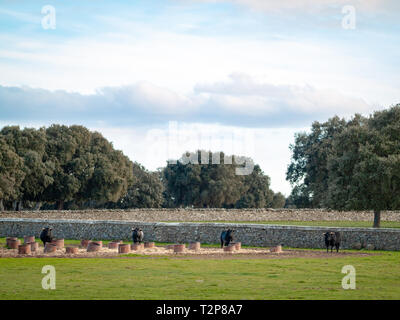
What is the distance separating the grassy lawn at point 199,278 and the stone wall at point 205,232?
576cm

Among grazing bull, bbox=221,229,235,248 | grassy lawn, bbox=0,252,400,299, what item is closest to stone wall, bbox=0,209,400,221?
grazing bull, bbox=221,229,235,248

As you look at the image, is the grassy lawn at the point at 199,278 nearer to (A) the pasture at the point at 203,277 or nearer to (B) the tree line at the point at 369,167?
(A) the pasture at the point at 203,277

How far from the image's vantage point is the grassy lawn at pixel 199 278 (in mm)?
19391

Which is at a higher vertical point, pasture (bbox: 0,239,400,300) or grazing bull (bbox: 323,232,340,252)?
grazing bull (bbox: 323,232,340,252)

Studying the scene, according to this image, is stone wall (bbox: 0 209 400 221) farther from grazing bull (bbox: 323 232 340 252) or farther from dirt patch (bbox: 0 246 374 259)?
grazing bull (bbox: 323 232 340 252)

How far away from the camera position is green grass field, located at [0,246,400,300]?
63.6ft

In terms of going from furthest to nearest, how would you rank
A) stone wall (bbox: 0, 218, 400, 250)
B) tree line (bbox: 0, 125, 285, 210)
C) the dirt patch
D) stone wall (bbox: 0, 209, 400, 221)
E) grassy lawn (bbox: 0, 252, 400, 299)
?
tree line (bbox: 0, 125, 285, 210)
stone wall (bbox: 0, 209, 400, 221)
stone wall (bbox: 0, 218, 400, 250)
the dirt patch
grassy lawn (bbox: 0, 252, 400, 299)

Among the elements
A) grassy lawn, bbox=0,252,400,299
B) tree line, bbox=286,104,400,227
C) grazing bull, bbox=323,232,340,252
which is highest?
tree line, bbox=286,104,400,227

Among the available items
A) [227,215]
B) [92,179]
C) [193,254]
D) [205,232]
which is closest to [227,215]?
[227,215]

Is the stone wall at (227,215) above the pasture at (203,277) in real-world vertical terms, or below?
above

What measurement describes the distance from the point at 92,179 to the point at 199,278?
52.8m

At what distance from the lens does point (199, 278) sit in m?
22.9

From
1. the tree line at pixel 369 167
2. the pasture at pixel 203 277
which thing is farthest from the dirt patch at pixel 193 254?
the tree line at pixel 369 167
